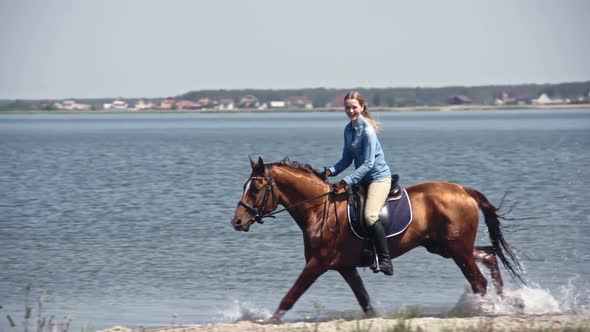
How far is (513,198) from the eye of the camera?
89.9 ft

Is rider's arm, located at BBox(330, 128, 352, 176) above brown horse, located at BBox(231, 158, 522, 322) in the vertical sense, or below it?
above

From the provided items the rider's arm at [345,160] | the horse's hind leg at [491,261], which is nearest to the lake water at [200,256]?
the horse's hind leg at [491,261]

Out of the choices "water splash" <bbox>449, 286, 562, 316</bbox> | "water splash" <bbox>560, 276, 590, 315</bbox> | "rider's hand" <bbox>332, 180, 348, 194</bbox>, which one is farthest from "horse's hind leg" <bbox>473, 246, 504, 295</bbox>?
"rider's hand" <bbox>332, 180, 348, 194</bbox>

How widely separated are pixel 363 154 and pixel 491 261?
2.21 meters

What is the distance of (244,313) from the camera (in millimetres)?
12344

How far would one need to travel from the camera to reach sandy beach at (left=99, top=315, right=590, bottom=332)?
377 inches

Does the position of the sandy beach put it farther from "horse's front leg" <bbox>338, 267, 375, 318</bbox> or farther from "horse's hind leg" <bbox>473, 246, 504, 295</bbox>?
"horse's front leg" <bbox>338, 267, 375, 318</bbox>

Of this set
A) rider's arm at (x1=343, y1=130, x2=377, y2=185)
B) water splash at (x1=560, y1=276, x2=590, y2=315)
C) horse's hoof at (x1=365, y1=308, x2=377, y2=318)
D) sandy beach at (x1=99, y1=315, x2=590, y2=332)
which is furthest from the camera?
water splash at (x1=560, y1=276, x2=590, y2=315)

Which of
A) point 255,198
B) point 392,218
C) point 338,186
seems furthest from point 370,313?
point 255,198

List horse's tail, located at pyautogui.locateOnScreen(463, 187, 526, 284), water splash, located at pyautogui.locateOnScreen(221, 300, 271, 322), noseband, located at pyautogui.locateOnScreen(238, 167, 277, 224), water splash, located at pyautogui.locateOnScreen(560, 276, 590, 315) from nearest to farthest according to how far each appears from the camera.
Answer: noseband, located at pyautogui.locateOnScreen(238, 167, 277, 224), horse's tail, located at pyautogui.locateOnScreen(463, 187, 526, 284), water splash, located at pyautogui.locateOnScreen(221, 300, 271, 322), water splash, located at pyautogui.locateOnScreen(560, 276, 590, 315)

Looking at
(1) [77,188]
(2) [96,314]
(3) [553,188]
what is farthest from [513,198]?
(2) [96,314]

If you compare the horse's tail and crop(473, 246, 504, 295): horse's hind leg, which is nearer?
crop(473, 246, 504, 295): horse's hind leg

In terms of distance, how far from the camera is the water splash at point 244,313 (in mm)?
12113

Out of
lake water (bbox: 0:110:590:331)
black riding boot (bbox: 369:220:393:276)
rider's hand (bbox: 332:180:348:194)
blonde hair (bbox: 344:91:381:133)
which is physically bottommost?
lake water (bbox: 0:110:590:331)
